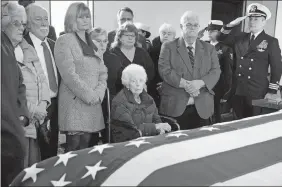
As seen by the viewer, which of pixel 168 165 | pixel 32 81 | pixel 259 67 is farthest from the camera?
pixel 259 67

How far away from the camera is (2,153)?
70.4 inches

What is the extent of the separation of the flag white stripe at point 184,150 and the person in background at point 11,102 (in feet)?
1.94

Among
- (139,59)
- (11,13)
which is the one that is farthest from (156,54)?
(11,13)

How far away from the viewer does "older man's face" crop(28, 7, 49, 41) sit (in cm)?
252

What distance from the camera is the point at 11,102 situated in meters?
1.78

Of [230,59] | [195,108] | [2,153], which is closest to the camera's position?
[2,153]

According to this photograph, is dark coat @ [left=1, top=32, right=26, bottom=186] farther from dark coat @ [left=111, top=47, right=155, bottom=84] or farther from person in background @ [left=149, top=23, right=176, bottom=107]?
person in background @ [left=149, top=23, right=176, bottom=107]

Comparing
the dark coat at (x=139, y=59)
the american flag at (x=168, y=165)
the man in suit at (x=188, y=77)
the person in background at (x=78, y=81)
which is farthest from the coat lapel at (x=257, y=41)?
the american flag at (x=168, y=165)

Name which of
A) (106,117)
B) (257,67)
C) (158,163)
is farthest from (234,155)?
(257,67)

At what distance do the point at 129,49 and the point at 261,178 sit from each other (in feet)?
6.29

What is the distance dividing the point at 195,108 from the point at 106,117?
82 centimetres

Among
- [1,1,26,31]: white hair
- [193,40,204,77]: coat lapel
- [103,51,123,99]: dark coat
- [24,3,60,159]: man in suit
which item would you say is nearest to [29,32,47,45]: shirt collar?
[24,3,60,159]: man in suit

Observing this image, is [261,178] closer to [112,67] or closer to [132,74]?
[132,74]

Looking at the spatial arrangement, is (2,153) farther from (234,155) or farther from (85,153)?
(234,155)
